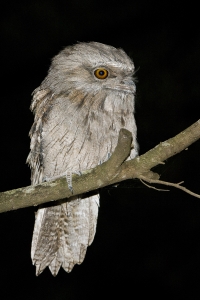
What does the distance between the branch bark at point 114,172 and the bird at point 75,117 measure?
1.68 feet

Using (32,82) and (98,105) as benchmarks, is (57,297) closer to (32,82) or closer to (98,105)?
(32,82)

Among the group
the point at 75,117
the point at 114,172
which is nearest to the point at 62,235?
the point at 75,117

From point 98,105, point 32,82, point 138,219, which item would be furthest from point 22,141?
point 98,105

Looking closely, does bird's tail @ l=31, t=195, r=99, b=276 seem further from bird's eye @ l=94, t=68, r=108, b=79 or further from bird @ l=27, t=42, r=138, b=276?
bird's eye @ l=94, t=68, r=108, b=79

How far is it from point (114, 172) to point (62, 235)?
104cm

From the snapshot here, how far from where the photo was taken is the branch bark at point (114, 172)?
1809 mm

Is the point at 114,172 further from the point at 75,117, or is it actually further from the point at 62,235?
the point at 62,235

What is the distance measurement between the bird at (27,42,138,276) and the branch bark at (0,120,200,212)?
512 mm

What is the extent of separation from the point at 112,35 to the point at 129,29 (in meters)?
0.24

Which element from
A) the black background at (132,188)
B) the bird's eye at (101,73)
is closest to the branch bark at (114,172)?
the bird's eye at (101,73)

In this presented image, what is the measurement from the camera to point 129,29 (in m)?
4.90

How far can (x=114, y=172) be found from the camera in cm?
192

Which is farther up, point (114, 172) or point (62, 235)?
point (114, 172)

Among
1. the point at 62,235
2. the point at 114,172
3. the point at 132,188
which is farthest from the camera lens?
the point at 132,188
